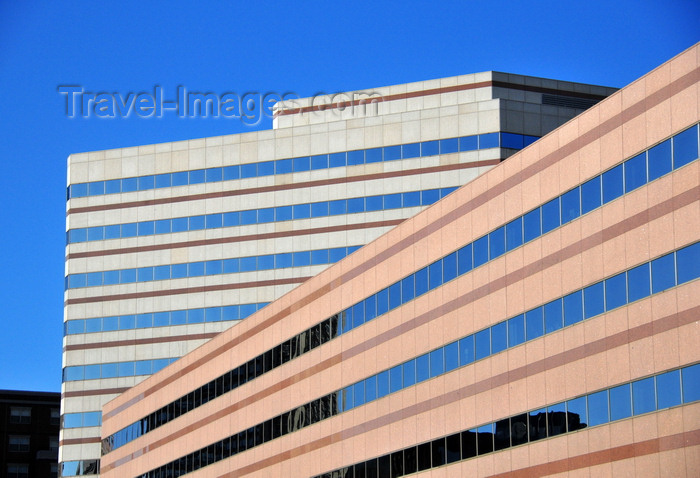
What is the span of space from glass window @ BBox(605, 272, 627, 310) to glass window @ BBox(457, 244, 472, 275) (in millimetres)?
9193

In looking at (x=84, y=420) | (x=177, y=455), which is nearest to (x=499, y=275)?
(x=177, y=455)

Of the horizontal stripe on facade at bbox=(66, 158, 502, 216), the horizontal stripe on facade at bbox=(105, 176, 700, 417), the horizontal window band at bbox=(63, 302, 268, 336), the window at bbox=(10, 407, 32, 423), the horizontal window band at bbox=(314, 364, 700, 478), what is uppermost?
the horizontal stripe on facade at bbox=(66, 158, 502, 216)

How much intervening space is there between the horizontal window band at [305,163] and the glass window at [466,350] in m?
35.7

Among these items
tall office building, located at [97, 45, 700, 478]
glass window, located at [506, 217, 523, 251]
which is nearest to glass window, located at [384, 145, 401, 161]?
tall office building, located at [97, 45, 700, 478]

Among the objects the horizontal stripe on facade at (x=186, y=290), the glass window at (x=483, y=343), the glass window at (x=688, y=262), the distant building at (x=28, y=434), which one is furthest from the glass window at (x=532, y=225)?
the distant building at (x=28, y=434)

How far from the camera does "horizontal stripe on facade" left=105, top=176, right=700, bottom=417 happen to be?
Answer: 121 ft

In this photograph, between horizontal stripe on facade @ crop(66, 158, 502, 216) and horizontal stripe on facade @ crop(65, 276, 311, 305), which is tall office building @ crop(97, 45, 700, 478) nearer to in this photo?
horizontal stripe on facade @ crop(65, 276, 311, 305)

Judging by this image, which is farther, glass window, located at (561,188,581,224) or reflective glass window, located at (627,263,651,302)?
glass window, located at (561,188,581,224)

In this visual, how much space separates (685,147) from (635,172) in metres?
2.64

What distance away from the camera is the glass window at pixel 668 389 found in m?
35.8

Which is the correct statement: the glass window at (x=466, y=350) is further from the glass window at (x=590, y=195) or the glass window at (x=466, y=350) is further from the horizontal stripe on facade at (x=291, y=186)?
the horizontal stripe on facade at (x=291, y=186)

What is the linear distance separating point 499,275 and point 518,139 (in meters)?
38.3

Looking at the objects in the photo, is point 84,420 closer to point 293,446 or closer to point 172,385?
point 172,385

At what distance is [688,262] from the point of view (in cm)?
3581
